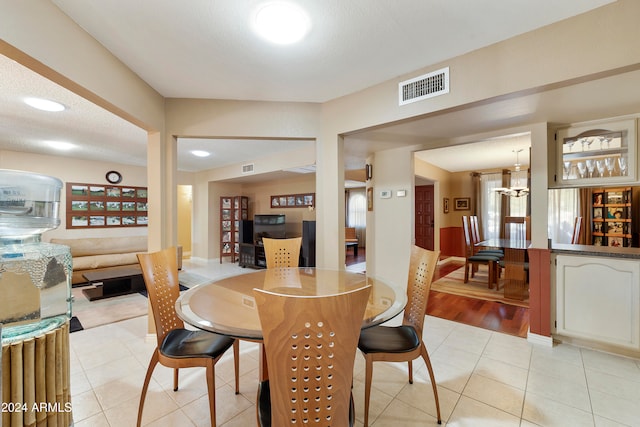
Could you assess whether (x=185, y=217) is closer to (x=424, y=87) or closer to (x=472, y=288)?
(x=472, y=288)

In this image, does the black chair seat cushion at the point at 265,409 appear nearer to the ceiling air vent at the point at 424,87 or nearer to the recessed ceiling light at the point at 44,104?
the ceiling air vent at the point at 424,87

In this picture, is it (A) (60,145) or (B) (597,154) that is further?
(A) (60,145)

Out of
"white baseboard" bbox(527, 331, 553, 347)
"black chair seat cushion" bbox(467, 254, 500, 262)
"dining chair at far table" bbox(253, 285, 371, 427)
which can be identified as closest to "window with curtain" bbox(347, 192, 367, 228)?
"black chair seat cushion" bbox(467, 254, 500, 262)

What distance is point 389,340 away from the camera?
5.30 feet

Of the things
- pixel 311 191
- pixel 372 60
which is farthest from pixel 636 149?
pixel 311 191

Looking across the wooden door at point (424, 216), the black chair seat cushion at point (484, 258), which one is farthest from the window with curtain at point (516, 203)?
the black chair seat cushion at point (484, 258)

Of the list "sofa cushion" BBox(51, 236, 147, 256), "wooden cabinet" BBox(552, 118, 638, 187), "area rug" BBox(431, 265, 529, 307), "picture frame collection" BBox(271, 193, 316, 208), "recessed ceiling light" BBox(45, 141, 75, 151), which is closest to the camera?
"wooden cabinet" BBox(552, 118, 638, 187)

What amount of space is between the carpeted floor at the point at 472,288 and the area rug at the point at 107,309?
420 cm

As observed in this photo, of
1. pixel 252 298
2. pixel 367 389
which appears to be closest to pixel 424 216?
pixel 367 389

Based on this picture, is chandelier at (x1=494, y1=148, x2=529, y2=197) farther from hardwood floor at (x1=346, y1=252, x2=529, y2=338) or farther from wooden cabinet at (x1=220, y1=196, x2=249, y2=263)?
wooden cabinet at (x1=220, y1=196, x2=249, y2=263)

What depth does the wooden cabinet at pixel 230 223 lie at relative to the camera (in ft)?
22.2

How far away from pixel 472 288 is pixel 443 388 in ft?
9.29

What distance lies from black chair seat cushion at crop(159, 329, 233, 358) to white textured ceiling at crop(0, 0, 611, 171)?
1744mm

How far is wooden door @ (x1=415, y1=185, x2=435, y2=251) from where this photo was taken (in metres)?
6.38
